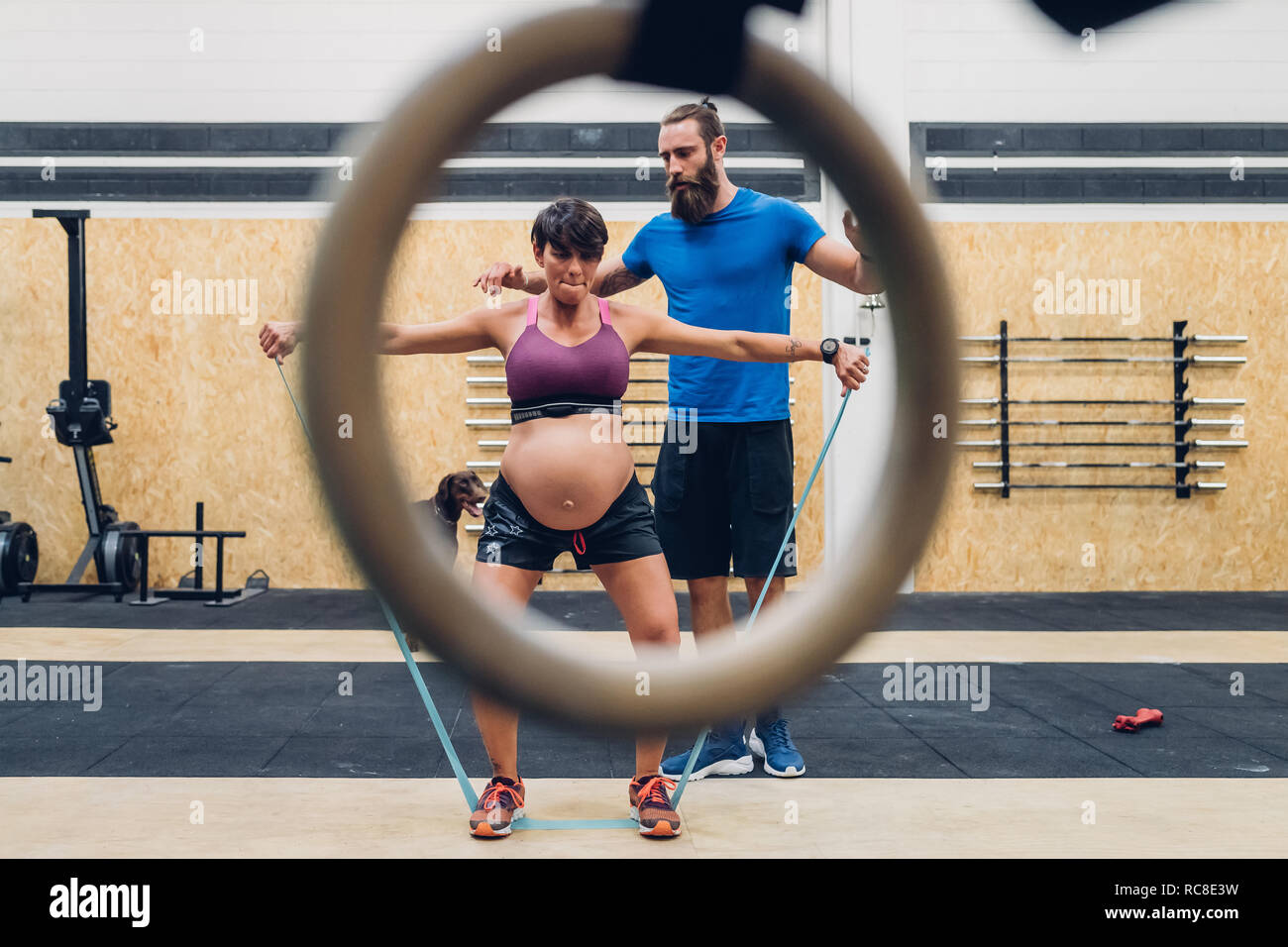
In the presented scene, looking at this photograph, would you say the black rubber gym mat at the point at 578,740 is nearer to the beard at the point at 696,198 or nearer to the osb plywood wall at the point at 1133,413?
the beard at the point at 696,198

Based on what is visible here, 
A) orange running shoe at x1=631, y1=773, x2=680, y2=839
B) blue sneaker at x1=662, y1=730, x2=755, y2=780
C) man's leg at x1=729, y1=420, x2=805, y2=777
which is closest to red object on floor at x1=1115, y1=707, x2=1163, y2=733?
blue sneaker at x1=662, y1=730, x2=755, y2=780

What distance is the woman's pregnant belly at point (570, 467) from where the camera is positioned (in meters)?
0.83

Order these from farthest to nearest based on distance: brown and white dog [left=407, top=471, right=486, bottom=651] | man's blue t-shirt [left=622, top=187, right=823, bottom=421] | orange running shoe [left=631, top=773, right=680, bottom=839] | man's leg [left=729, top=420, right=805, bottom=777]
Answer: brown and white dog [left=407, top=471, right=486, bottom=651]
man's leg [left=729, top=420, right=805, bottom=777]
orange running shoe [left=631, top=773, right=680, bottom=839]
man's blue t-shirt [left=622, top=187, right=823, bottom=421]

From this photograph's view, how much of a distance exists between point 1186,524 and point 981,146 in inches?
94.0

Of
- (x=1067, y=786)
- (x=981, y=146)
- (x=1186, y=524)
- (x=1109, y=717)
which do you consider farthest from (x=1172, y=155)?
(x=1067, y=786)

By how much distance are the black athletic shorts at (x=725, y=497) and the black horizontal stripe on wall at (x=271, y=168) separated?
3698mm

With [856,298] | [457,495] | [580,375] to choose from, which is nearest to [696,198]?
[580,375]

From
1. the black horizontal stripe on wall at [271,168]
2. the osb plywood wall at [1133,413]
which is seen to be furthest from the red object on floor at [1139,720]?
the black horizontal stripe on wall at [271,168]

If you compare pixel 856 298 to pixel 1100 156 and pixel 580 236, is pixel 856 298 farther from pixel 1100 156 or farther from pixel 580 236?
pixel 580 236

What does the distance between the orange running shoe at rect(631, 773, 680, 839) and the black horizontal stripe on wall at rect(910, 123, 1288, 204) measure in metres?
4.40

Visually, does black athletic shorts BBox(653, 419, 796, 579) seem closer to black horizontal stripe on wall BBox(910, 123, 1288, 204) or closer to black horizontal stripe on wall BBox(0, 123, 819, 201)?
black horizontal stripe on wall BBox(0, 123, 819, 201)

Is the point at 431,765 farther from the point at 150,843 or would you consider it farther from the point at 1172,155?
the point at 1172,155

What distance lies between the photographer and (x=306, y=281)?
1.28 ft

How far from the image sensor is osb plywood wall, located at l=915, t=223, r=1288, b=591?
17.9 ft
